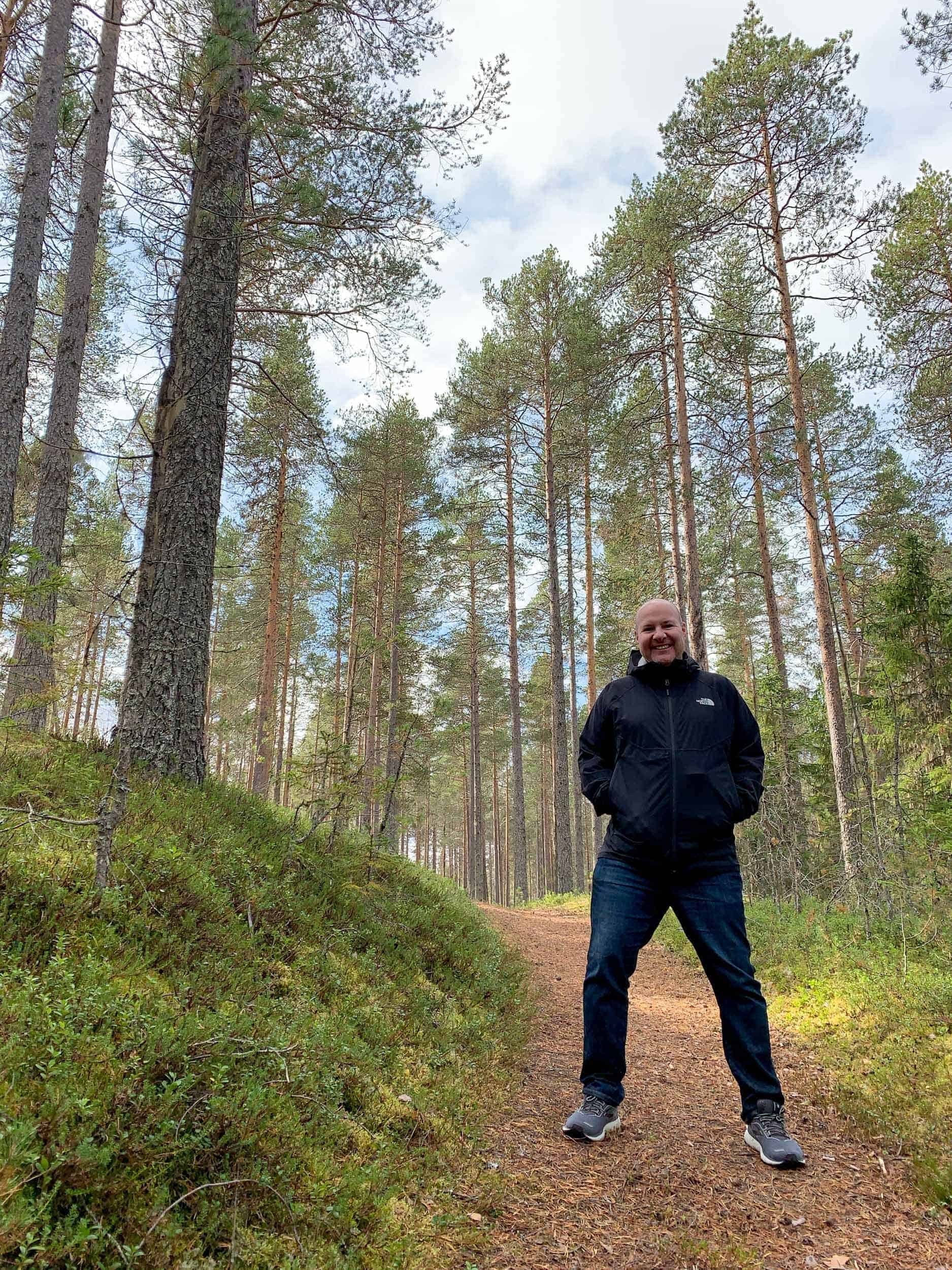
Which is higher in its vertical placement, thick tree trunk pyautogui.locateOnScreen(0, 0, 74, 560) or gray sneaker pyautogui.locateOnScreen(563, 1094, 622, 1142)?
thick tree trunk pyautogui.locateOnScreen(0, 0, 74, 560)

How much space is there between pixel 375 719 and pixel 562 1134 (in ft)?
47.5

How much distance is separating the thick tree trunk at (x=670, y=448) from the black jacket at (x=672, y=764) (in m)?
8.60

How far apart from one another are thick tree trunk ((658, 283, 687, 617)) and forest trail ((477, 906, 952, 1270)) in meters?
8.98

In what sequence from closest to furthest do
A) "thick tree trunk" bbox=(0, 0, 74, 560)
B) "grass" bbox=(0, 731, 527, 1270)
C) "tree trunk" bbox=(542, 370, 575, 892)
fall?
"grass" bbox=(0, 731, 527, 1270) → "thick tree trunk" bbox=(0, 0, 74, 560) → "tree trunk" bbox=(542, 370, 575, 892)

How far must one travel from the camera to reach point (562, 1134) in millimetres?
3105

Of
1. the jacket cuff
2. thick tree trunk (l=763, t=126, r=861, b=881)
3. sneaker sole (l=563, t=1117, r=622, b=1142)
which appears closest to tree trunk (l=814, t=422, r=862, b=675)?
thick tree trunk (l=763, t=126, r=861, b=881)

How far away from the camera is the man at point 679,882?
2973mm

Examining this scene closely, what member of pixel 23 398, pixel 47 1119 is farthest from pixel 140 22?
pixel 47 1119

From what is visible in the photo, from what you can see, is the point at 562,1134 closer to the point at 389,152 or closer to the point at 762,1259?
the point at 762,1259

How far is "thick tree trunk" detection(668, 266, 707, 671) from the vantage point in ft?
36.0

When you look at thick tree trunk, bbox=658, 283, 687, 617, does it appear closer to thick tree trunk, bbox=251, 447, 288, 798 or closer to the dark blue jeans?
thick tree trunk, bbox=251, 447, 288, 798

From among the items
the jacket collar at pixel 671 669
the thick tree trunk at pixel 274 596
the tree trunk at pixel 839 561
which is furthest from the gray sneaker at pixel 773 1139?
the tree trunk at pixel 839 561

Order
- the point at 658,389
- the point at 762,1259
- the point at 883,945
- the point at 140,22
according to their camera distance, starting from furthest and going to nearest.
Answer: the point at 658,389
the point at 140,22
the point at 883,945
the point at 762,1259

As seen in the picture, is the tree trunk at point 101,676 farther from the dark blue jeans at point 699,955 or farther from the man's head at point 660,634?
the dark blue jeans at point 699,955
